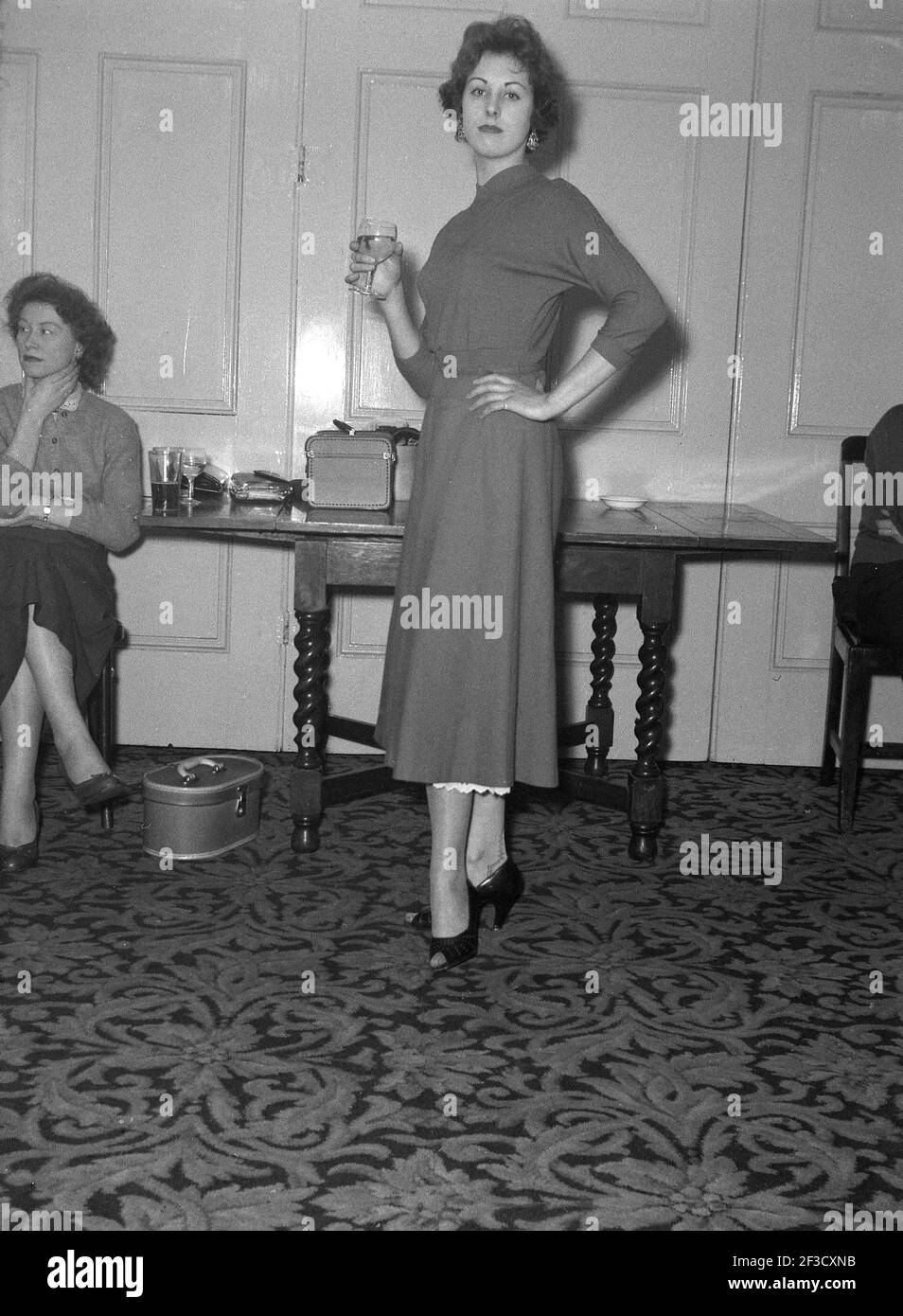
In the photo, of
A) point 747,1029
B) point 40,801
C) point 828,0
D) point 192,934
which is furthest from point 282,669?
point 828,0

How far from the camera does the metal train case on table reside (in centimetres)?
326

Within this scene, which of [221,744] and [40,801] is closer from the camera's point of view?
[40,801]

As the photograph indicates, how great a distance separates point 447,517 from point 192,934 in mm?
1012

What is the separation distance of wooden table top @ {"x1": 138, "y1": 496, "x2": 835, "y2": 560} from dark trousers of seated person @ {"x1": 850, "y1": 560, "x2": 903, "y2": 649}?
33cm

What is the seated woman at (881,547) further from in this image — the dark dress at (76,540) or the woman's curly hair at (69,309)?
the woman's curly hair at (69,309)

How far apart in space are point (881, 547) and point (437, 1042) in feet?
7.04

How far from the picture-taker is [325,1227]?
178cm

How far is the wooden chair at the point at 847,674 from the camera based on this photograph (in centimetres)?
369

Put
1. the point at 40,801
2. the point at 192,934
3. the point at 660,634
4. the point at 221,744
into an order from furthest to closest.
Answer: the point at 221,744 < the point at 40,801 < the point at 660,634 < the point at 192,934

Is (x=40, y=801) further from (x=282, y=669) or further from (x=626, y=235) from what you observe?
(x=626, y=235)

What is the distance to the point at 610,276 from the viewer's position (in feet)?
8.06

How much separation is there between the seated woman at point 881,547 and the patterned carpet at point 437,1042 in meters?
0.60

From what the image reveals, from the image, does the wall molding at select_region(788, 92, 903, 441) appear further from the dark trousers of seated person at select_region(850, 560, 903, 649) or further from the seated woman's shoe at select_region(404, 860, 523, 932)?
the seated woman's shoe at select_region(404, 860, 523, 932)

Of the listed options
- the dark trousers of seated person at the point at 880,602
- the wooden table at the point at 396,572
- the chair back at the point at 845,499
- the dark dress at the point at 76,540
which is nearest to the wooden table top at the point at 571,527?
the wooden table at the point at 396,572
